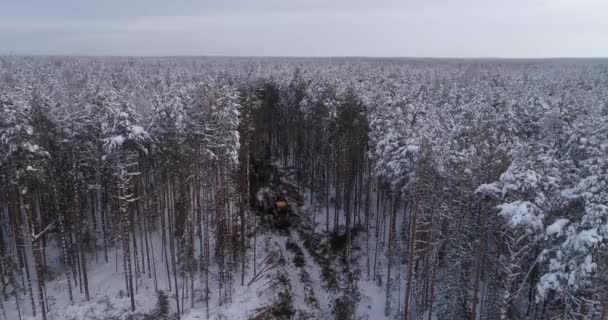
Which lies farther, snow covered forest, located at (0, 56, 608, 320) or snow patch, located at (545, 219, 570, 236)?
snow covered forest, located at (0, 56, 608, 320)

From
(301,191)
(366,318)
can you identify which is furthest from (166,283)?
(301,191)

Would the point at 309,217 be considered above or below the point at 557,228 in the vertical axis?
below

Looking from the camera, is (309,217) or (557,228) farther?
(309,217)

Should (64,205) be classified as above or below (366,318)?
above

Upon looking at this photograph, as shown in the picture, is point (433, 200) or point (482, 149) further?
point (433, 200)

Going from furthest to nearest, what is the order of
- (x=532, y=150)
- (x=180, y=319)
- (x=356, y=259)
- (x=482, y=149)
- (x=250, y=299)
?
1. (x=356, y=259)
2. (x=250, y=299)
3. (x=180, y=319)
4. (x=482, y=149)
5. (x=532, y=150)

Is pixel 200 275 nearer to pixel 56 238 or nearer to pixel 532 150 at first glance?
pixel 56 238

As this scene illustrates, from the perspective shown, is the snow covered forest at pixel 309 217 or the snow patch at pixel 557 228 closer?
the snow patch at pixel 557 228

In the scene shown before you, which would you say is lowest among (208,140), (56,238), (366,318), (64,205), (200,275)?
(366,318)
